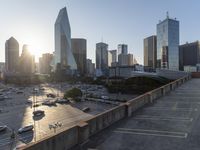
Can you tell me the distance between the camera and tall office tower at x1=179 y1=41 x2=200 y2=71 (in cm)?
10983

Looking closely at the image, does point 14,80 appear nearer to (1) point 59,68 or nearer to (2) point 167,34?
(1) point 59,68

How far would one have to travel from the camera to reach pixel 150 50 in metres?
149

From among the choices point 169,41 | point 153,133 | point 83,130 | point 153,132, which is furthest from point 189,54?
point 83,130

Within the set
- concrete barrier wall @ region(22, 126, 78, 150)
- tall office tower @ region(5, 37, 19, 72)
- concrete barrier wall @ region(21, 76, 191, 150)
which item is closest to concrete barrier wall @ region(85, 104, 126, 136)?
concrete barrier wall @ region(21, 76, 191, 150)

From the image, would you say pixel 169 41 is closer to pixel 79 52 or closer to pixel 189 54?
pixel 189 54

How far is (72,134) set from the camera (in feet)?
22.6

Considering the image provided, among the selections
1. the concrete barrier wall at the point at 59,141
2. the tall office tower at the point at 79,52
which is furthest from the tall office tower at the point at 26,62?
the concrete barrier wall at the point at 59,141

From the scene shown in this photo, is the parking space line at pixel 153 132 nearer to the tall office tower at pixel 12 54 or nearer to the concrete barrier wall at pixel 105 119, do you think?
the concrete barrier wall at pixel 105 119

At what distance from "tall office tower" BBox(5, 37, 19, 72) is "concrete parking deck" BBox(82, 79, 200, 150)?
19379cm

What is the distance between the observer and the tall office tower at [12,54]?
188 meters

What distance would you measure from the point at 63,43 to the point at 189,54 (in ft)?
312

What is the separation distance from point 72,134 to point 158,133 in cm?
353

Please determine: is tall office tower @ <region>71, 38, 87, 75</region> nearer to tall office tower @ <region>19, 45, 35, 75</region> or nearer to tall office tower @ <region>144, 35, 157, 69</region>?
tall office tower @ <region>19, 45, 35, 75</region>

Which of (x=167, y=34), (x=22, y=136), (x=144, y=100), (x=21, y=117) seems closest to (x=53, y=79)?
(x=167, y=34)
